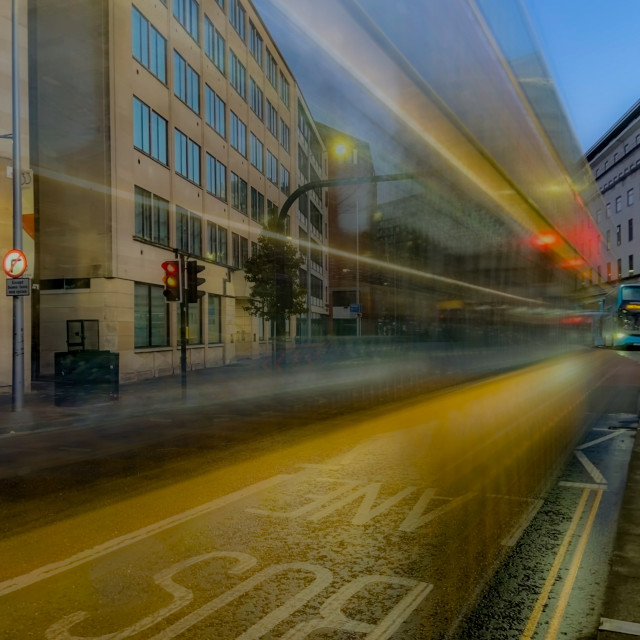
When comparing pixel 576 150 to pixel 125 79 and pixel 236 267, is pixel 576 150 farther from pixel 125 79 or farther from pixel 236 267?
pixel 236 267

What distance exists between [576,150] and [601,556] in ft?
62.2

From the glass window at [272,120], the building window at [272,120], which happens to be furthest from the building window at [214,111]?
the building window at [272,120]

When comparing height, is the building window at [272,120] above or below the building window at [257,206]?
above

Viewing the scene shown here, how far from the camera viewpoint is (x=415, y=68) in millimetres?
12719

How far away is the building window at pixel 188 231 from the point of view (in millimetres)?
26578

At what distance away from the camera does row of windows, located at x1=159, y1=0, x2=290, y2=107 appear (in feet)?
77.9

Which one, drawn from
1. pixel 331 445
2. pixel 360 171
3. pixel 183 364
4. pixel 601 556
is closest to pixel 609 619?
pixel 601 556

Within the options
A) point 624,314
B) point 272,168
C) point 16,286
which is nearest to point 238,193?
point 272,168

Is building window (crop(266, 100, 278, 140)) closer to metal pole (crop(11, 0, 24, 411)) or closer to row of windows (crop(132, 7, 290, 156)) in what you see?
row of windows (crop(132, 7, 290, 156))

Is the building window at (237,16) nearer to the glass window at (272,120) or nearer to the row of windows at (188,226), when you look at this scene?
the glass window at (272,120)

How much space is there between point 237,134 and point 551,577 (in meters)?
32.9

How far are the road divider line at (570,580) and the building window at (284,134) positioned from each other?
1649 inches

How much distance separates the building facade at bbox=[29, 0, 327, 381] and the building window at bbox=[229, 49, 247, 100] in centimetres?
171

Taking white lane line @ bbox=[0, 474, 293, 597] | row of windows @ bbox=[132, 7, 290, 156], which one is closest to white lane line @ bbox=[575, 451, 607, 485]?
white lane line @ bbox=[0, 474, 293, 597]
